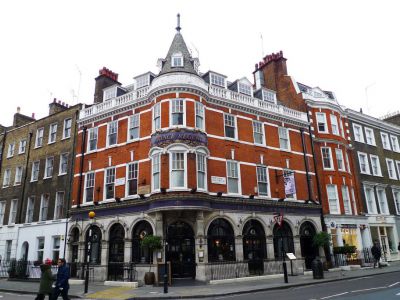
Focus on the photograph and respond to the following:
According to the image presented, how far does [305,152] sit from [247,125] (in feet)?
20.9

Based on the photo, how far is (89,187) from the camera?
83.5 ft

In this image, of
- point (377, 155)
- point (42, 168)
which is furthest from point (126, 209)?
point (377, 155)

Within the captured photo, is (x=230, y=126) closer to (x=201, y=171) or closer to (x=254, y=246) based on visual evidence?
(x=201, y=171)

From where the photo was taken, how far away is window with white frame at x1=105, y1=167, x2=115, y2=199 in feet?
79.2

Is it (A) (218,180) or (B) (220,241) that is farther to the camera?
(A) (218,180)

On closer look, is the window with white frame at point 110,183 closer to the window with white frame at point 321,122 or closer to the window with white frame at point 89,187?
the window with white frame at point 89,187

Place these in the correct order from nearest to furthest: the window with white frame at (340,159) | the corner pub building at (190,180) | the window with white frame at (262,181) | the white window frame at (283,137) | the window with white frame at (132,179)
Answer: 1. the corner pub building at (190,180)
2. the window with white frame at (132,179)
3. the window with white frame at (262,181)
4. the white window frame at (283,137)
5. the window with white frame at (340,159)

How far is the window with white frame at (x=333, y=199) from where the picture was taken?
93.9ft

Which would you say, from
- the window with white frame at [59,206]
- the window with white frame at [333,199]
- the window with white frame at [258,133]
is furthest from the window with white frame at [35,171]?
the window with white frame at [333,199]

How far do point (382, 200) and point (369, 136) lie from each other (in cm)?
690

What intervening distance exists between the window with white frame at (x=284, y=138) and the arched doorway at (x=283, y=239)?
21.2 ft

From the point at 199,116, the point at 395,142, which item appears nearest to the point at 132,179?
the point at 199,116

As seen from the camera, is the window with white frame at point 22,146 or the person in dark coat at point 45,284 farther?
the window with white frame at point 22,146

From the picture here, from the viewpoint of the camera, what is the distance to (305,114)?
98.9 feet
